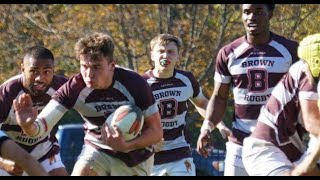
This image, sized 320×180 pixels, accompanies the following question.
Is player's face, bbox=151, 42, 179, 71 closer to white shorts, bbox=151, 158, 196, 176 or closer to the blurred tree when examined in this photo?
white shorts, bbox=151, 158, 196, 176

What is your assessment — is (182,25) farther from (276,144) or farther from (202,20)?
(276,144)

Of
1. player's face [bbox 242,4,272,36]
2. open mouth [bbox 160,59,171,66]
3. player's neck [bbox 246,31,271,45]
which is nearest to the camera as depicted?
player's face [bbox 242,4,272,36]

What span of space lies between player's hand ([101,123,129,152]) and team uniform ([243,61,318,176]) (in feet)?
3.23

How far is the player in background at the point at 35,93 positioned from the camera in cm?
974

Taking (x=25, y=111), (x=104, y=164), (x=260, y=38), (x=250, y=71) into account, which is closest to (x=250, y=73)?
(x=250, y=71)

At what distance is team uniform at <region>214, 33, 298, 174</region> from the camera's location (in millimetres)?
9844

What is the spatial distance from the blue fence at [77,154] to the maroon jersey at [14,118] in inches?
263

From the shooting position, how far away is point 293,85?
7762 mm

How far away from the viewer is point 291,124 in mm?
7879

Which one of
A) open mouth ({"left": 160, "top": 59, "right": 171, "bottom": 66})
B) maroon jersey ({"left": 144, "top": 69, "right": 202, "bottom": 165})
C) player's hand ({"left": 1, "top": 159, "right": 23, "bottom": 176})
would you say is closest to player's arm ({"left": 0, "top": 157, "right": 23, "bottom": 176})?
player's hand ({"left": 1, "top": 159, "right": 23, "bottom": 176})

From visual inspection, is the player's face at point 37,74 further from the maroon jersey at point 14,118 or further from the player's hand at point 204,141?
the player's hand at point 204,141

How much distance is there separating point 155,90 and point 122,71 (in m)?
2.62

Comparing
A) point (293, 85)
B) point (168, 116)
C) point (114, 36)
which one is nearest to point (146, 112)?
point (293, 85)

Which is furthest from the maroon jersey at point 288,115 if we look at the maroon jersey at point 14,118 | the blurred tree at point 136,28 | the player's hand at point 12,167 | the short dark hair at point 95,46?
the blurred tree at point 136,28
